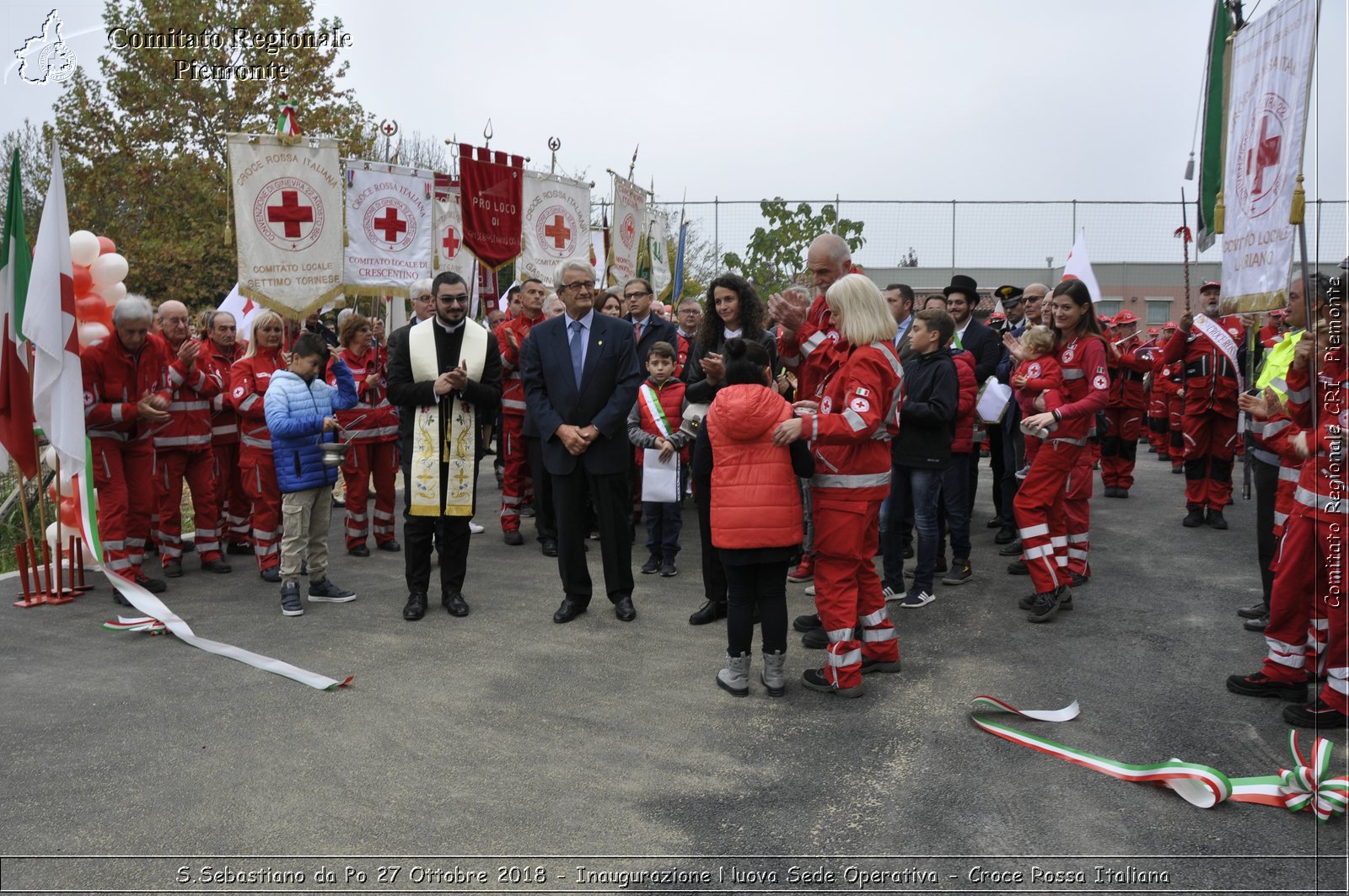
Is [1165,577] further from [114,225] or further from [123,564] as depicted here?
[114,225]

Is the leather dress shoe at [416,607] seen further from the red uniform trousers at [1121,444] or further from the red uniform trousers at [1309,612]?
the red uniform trousers at [1121,444]

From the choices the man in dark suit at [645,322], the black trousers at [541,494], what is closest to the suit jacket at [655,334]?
the man in dark suit at [645,322]

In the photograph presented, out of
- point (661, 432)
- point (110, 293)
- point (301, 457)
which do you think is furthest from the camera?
point (110, 293)

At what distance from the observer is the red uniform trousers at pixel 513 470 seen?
8641 millimetres

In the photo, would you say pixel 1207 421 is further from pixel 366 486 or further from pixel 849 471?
pixel 366 486

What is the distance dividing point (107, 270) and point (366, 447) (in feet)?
7.52

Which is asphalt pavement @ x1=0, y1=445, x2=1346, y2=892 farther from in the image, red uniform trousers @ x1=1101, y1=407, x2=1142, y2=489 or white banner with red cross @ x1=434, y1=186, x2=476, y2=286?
white banner with red cross @ x1=434, y1=186, x2=476, y2=286

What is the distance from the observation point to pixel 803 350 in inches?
220

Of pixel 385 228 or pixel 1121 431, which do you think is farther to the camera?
pixel 1121 431

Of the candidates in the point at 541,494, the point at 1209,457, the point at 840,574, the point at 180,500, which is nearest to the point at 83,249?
the point at 180,500

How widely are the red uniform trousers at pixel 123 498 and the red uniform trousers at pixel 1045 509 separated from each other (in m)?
5.95

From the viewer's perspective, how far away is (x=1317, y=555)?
4.29 meters

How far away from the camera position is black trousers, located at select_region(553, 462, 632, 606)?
614 centimetres

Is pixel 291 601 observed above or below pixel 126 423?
below
